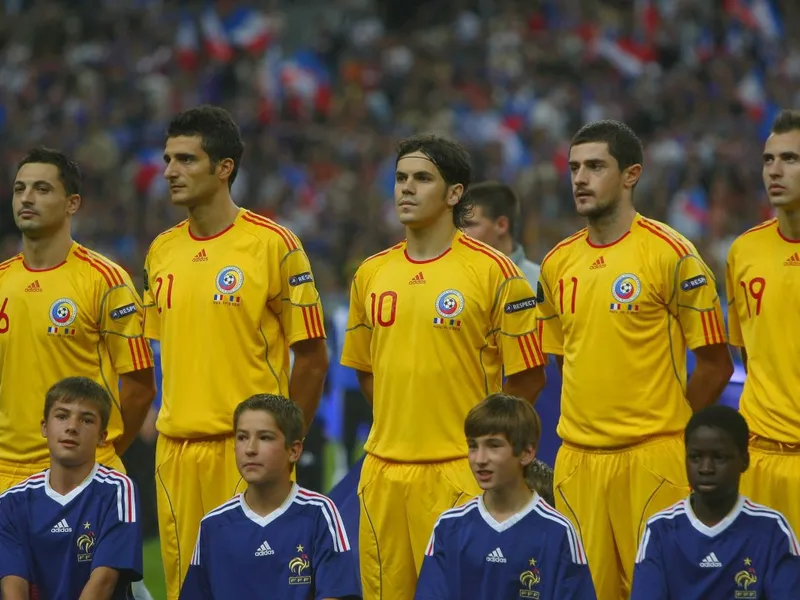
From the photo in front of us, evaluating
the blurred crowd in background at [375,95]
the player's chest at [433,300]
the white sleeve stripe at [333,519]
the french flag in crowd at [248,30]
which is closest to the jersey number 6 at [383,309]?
the player's chest at [433,300]

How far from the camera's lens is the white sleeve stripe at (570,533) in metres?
6.43

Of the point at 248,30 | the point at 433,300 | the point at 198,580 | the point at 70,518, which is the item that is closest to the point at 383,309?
the point at 433,300

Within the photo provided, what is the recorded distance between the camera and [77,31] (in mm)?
22828

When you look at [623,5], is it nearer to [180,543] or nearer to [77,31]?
[77,31]

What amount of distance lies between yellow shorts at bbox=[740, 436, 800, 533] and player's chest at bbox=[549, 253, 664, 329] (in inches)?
29.5

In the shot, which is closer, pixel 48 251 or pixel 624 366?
pixel 624 366

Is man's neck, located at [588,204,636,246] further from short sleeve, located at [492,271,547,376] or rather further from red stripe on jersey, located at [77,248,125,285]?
red stripe on jersey, located at [77,248,125,285]

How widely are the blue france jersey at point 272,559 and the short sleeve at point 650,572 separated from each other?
1142 millimetres

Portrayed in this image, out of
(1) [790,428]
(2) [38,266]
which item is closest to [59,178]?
(2) [38,266]

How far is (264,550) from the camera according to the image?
21.8 feet

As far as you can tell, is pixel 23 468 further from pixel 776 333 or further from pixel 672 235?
pixel 776 333

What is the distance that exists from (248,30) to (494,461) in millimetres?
17267

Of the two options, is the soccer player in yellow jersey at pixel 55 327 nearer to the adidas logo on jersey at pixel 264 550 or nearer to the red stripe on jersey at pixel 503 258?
the adidas logo on jersey at pixel 264 550

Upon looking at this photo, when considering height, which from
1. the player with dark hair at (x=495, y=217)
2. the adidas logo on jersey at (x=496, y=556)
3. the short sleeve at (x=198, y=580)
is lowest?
the short sleeve at (x=198, y=580)
